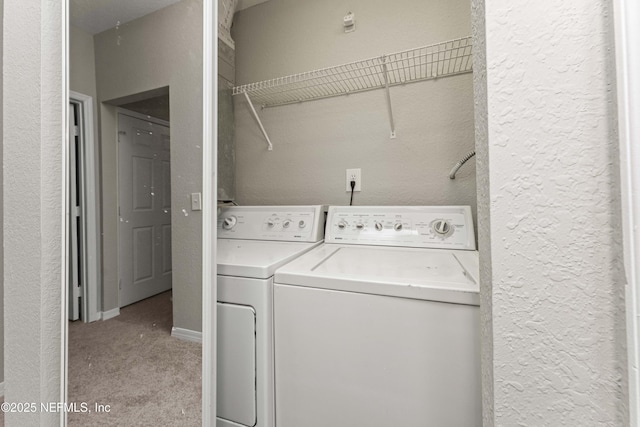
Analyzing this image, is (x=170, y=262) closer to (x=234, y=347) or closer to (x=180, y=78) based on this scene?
(x=234, y=347)

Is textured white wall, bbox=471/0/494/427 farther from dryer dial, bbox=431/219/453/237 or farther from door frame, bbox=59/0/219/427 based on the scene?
door frame, bbox=59/0/219/427

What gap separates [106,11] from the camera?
0.90 metres

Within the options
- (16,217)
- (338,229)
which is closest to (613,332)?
(338,229)

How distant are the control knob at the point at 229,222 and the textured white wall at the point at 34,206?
82cm

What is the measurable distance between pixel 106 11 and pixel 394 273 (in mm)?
1307

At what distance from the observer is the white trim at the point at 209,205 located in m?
0.89

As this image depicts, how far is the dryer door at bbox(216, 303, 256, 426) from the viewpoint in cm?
90

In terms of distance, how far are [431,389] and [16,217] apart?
142 cm

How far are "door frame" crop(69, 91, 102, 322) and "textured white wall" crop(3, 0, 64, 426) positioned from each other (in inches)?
2.1

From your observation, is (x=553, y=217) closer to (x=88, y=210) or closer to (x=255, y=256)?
(x=255, y=256)

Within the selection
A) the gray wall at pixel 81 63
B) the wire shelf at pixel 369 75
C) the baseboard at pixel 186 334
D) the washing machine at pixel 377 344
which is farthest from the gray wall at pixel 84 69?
the wire shelf at pixel 369 75

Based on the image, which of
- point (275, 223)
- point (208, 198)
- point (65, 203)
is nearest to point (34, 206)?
point (65, 203)

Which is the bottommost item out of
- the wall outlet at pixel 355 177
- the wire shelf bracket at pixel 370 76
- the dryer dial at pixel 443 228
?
the dryer dial at pixel 443 228

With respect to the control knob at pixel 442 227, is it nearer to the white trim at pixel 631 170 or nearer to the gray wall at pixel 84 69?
the white trim at pixel 631 170
